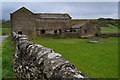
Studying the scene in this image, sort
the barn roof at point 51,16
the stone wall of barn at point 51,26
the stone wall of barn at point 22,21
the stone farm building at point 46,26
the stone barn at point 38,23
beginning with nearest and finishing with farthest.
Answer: the stone wall of barn at point 22,21 → the stone barn at point 38,23 → the stone farm building at point 46,26 → the stone wall of barn at point 51,26 → the barn roof at point 51,16

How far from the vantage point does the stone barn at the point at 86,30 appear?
150ft

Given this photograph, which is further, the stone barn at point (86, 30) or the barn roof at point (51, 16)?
the barn roof at point (51, 16)

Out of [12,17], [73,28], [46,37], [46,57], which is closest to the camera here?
[46,57]

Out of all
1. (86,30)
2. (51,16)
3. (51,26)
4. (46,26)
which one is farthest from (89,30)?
(46,26)

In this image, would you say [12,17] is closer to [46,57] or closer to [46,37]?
[46,37]

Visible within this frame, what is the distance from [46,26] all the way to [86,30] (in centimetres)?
1088

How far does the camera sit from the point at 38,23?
44500 millimetres

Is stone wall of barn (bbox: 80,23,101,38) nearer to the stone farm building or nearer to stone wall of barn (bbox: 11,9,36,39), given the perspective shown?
the stone farm building

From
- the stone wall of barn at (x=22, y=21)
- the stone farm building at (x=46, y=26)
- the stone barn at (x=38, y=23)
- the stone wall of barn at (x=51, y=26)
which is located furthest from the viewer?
the stone wall of barn at (x=51, y=26)

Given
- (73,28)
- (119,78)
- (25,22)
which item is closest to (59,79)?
(119,78)

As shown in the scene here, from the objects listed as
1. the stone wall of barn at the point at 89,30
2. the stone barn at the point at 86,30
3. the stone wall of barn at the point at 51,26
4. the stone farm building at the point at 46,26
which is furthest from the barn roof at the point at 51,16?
the stone wall of barn at the point at 89,30

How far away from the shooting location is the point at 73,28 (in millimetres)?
47906

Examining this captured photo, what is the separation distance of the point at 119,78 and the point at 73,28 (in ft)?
130

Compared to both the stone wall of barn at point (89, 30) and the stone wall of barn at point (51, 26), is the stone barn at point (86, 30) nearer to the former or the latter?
the stone wall of barn at point (89, 30)
